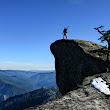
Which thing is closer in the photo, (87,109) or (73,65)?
(87,109)

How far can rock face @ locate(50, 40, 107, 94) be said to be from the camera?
2210 inches

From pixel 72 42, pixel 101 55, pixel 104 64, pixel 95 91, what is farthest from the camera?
pixel 72 42

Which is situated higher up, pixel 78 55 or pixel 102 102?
pixel 78 55

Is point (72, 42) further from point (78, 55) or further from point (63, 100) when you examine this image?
point (63, 100)

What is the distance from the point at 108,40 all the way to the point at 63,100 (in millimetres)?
33232

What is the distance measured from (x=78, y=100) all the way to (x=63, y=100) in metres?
1.26

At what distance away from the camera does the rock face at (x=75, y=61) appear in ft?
184

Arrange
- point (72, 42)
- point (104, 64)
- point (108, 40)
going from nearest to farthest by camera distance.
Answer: point (108, 40)
point (104, 64)
point (72, 42)

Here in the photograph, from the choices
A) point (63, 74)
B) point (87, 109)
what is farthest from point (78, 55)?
point (87, 109)

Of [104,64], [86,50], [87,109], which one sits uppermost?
[86,50]

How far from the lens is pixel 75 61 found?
60.3 meters

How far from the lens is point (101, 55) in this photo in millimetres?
57875

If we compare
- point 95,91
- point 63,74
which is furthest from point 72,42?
point 95,91

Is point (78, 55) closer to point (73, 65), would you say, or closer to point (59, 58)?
point (73, 65)
